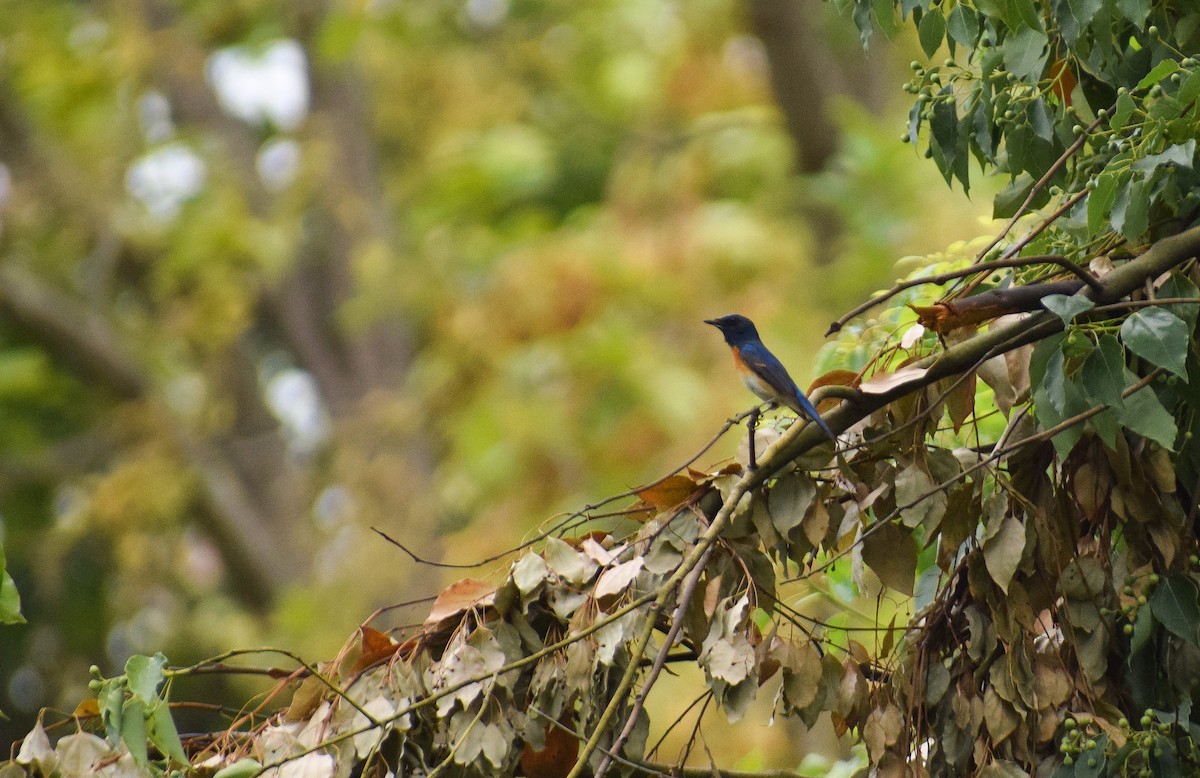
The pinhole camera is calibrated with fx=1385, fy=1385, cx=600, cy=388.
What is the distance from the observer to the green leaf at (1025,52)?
2.10 metres

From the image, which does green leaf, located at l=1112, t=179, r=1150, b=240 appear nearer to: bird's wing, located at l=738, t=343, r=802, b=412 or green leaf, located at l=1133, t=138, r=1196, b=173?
green leaf, located at l=1133, t=138, r=1196, b=173

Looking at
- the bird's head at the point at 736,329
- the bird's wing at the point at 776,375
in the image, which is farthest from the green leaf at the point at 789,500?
the bird's head at the point at 736,329

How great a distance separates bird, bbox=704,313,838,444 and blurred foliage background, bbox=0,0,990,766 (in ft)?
16.1

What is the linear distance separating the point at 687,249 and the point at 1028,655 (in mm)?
8687

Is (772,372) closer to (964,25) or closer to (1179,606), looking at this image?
(964,25)

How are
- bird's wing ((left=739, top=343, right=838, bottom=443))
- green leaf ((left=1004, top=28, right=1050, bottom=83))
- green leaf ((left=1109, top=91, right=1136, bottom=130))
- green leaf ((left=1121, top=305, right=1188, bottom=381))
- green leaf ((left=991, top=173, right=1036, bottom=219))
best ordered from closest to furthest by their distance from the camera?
green leaf ((left=1121, top=305, right=1188, bottom=381)) < green leaf ((left=1109, top=91, right=1136, bottom=130)) < green leaf ((left=1004, top=28, right=1050, bottom=83)) < green leaf ((left=991, top=173, right=1036, bottom=219)) < bird's wing ((left=739, top=343, right=838, bottom=443))

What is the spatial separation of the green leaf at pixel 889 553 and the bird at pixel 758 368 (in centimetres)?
22

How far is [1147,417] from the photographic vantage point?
6.06ft

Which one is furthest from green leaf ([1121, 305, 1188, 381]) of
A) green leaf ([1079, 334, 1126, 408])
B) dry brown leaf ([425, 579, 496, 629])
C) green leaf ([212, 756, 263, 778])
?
green leaf ([212, 756, 263, 778])

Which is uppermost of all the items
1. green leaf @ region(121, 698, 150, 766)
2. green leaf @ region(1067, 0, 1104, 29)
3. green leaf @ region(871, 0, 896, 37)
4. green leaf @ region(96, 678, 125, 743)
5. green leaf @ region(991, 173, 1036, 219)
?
green leaf @ region(871, 0, 896, 37)

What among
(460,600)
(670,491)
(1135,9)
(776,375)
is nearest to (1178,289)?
(1135,9)

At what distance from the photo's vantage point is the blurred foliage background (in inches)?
394

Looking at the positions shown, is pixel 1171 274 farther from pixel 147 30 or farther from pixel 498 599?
pixel 147 30

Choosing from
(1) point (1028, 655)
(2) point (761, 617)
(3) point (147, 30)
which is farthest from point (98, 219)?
(1) point (1028, 655)
